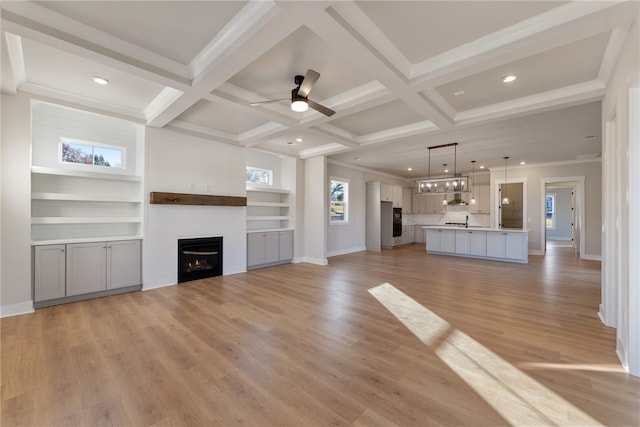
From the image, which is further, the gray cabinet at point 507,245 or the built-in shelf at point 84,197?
the gray cabinet at point 507,245

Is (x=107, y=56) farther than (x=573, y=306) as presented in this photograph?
No

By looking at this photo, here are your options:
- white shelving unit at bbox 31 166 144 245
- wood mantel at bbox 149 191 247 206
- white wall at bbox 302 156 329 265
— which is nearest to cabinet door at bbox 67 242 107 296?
white shelving unit at bbox 31 166 144 245

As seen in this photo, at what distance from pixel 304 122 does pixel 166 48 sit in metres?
2.16

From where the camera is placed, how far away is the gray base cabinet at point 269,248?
6.12 m

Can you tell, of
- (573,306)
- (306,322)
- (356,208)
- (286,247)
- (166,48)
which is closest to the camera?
(166,48)

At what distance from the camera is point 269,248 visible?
21.2 feet

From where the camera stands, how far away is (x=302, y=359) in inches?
92.1

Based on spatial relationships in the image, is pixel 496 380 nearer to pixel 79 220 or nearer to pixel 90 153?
pixel 79 220

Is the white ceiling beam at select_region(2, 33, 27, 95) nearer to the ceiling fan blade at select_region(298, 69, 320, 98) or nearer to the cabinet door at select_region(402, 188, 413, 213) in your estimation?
the ceiling fan blade at select_region(298, 69, 320, 98)

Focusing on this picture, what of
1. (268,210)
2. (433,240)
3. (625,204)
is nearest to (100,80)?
(268,210)

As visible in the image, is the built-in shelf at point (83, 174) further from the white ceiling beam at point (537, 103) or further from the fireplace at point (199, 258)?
the white ceiling beam at point (537, 103)

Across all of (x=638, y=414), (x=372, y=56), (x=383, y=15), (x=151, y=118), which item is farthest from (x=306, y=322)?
(x=151, y=118)

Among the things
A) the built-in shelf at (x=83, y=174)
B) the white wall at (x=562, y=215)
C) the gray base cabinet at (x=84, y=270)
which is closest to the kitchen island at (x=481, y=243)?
the white wall at (x=562, y=215)

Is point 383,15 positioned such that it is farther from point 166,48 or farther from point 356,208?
point 356,208
